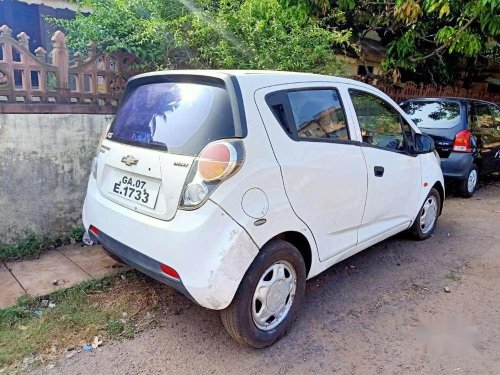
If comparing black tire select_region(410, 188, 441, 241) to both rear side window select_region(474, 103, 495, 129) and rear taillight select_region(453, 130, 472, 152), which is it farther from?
rear side window select_region(474, 103, 495, 129)

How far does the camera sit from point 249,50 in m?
4.99

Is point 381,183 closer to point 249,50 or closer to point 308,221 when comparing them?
point 308,221

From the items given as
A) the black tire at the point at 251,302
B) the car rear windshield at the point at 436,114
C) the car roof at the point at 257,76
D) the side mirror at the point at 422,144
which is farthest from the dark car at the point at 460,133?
the black tire at the point at 251,302

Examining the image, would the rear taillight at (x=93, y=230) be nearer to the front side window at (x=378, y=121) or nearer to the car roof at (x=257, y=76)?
the car roof at (x=257, y=76)

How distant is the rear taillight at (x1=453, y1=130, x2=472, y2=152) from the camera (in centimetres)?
611

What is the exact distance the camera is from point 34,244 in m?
3.93

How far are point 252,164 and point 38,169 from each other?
8.43 ft

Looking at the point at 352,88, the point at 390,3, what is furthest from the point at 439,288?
the point at 390,3

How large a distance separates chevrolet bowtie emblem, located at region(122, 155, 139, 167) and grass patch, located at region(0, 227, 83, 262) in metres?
1.87

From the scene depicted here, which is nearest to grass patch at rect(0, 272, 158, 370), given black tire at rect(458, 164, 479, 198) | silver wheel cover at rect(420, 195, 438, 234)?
silver wheel cover at rect(420, 195, 438, 234)

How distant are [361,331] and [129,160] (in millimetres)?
2050

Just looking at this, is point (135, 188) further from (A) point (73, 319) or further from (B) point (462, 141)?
(B) point (462, 141)

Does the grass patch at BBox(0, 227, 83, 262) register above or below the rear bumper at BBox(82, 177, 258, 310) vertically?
below

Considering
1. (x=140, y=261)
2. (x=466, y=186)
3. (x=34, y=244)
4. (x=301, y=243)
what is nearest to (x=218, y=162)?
(x=140, y=261)
